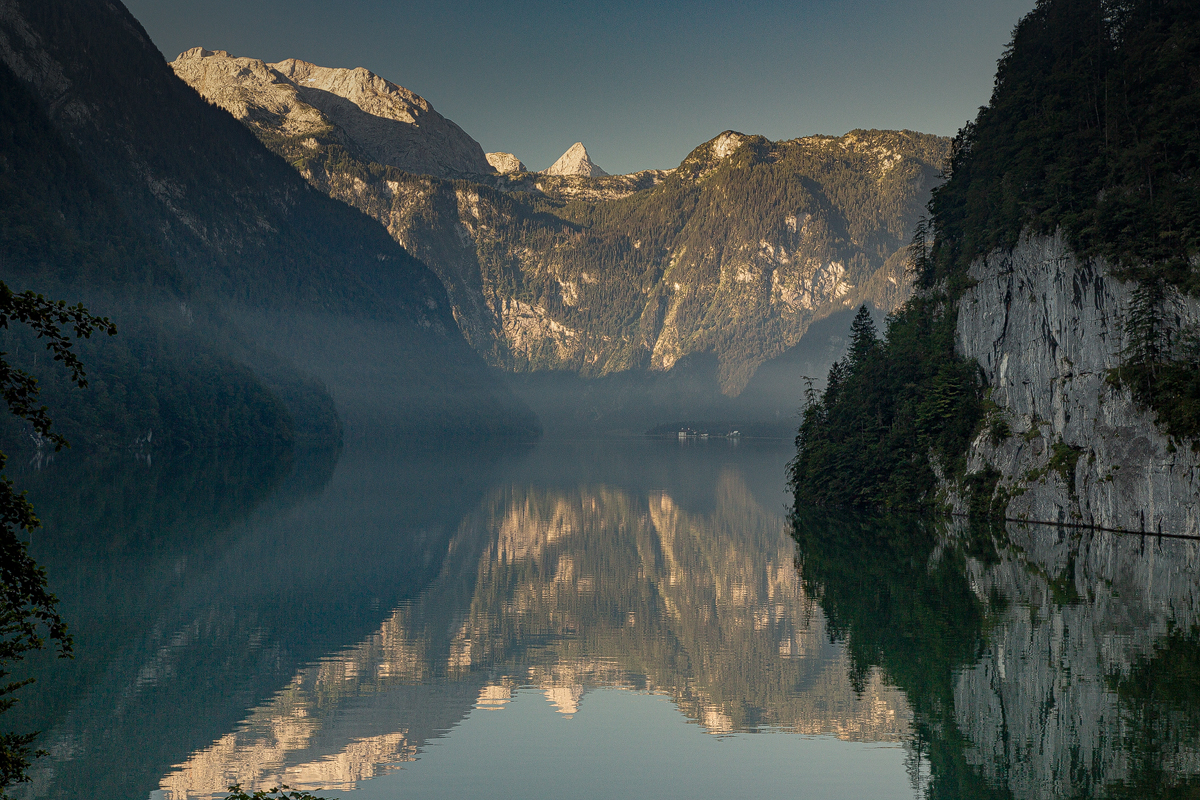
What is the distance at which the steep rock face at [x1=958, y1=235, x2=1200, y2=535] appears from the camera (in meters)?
59.2

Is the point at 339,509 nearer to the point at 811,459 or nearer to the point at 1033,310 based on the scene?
the point at 811,459

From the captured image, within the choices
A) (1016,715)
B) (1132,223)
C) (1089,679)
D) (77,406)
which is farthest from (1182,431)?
(77,406)

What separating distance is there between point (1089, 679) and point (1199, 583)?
1849 centimetres

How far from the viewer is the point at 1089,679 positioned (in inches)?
1117

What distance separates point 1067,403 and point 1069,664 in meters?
42.4

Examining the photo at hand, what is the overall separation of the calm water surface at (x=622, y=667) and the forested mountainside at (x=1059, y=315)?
6.08 metres

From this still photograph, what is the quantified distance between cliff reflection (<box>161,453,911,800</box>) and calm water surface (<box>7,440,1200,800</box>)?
0.46 ft

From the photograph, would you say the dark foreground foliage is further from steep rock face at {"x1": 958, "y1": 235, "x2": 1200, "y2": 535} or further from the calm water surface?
the calm water surface

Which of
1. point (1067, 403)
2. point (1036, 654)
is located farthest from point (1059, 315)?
point (1036, 654)

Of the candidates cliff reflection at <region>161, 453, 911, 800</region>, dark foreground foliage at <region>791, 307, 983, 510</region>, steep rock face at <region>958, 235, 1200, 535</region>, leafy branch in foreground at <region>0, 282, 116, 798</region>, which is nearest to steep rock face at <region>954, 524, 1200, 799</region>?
cliff reflection at <region>161, 453, 911, 800</region>

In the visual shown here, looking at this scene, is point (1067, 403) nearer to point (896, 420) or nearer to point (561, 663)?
point (896, 420)

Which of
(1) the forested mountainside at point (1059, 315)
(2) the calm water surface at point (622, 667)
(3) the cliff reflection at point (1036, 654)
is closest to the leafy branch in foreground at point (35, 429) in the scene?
(2) the calm water surface at point (622, 667)

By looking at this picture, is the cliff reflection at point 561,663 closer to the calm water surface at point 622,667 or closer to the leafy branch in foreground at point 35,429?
the calm water surface at point 622,667

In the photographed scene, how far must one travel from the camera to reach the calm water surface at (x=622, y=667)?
22.9m
